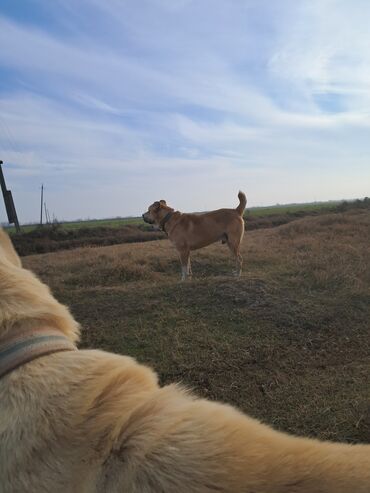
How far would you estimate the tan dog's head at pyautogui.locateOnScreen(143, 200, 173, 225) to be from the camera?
11320 millimetres

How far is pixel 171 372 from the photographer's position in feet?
Result: 14.9

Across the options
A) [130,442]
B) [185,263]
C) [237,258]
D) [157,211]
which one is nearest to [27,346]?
[130,442]

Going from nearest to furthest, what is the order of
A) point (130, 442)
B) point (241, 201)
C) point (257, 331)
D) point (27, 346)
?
point (130, 442)
point (27, 346)
point (257, 331)
point (241, 201)

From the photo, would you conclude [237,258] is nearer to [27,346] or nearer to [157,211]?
[157,211]

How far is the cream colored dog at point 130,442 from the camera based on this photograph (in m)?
0.95

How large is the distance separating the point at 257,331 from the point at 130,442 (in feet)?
15.9

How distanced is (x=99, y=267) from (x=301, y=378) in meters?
6.59

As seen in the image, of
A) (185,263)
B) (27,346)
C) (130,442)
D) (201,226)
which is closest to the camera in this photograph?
(130,442)

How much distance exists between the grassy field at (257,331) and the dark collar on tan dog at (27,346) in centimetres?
287

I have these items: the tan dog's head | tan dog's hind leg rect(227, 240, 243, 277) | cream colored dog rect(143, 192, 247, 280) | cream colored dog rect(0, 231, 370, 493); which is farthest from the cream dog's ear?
the tan dog's head

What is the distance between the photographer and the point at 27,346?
47.8 inches

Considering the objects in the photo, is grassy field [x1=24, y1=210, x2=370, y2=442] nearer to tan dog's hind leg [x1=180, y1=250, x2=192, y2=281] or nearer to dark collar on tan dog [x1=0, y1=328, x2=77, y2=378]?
tan dog's hind leg [x1=180, y1=250, x2=192, y2=281]

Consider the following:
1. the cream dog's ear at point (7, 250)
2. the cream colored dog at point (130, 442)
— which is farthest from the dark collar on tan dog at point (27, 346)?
the cream dog's ear at point (7, 250)

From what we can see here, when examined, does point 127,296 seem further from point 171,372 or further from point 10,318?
point 10,318
